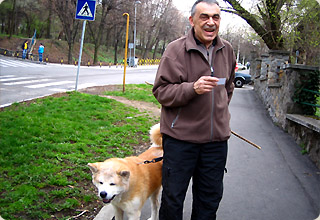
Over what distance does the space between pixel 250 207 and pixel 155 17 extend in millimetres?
53984

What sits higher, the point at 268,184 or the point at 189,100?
the point at 189,100

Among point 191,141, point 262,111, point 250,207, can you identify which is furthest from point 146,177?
point 262,111

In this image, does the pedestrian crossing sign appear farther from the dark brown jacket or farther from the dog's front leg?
the dark brown jacket

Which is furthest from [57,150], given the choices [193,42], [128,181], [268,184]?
[193,42]

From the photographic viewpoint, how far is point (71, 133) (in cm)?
663

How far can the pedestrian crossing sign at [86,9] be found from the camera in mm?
10719

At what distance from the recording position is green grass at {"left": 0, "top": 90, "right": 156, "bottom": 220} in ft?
12.5

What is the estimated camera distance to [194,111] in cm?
268

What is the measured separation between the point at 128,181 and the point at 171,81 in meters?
1.11

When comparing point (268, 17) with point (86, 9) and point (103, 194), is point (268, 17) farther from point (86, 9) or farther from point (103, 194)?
point (103, 194)

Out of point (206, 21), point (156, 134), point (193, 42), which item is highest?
point (206, 21)

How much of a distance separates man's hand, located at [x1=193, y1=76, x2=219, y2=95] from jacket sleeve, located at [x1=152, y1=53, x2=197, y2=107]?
4.3 inches

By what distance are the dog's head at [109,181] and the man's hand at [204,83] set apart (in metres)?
1.13

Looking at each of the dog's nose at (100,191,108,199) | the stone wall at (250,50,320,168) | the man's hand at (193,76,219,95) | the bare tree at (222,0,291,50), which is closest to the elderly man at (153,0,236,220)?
the man's hand at (193,76,219,95)
